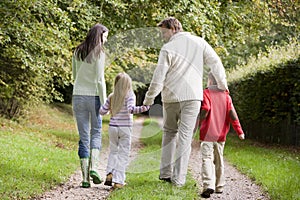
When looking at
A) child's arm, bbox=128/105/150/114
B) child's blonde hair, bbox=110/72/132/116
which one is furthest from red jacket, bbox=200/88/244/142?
child's blonde hair, bbox=110/72/132/116

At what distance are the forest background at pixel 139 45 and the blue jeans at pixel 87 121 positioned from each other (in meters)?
0.77

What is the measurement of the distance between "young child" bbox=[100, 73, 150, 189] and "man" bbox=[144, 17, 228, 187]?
0.29 meters

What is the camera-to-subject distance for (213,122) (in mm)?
6289

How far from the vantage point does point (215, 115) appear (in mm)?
6312

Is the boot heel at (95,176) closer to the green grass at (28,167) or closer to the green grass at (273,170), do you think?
the green grass at (28,167)

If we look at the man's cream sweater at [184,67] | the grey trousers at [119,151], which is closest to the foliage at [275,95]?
the man's cream sweater at [184,67]

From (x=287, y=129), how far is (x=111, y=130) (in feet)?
30.1

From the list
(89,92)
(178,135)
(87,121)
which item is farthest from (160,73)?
(87,121)

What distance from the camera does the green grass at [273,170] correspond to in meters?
6.50

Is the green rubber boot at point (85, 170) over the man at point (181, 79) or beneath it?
beneath

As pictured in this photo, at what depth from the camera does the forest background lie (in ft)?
28.3

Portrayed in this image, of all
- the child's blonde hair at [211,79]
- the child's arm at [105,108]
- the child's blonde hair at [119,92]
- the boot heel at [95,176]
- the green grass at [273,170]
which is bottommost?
the green grass at [273,170]

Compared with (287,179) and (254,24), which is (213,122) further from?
(254,24)

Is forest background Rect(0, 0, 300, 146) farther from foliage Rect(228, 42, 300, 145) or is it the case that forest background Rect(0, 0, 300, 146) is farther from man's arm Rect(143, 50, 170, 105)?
man's arm Rect(143, 50, 170, 105)
